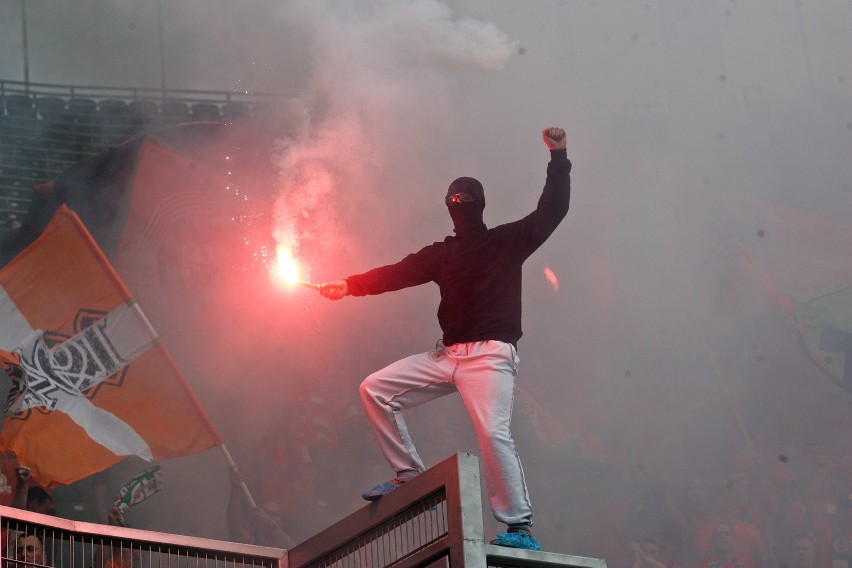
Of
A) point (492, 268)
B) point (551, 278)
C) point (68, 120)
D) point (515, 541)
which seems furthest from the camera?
point (551, 278)

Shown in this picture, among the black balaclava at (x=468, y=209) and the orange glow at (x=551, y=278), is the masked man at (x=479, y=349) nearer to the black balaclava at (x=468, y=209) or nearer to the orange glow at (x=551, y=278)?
the black balaclava at (x=468, y=209)

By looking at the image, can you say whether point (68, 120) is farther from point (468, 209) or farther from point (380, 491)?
point (380, 491)

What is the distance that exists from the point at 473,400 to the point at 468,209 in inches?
38.3

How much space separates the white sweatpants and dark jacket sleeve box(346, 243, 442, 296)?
46cm

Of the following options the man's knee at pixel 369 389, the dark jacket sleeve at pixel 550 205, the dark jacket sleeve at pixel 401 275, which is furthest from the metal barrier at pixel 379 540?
the dark jacket sleeve at pixel 550 205

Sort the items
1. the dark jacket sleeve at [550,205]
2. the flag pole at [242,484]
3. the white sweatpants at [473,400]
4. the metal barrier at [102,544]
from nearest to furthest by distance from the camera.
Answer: the metal barrier at [102,544], the white sweatpants at [473,400], the dark jacket sleeve at [550,205], the flag pole at [242,484]

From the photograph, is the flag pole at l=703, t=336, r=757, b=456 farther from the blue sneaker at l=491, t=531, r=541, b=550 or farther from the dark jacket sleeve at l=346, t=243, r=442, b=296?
the blue sneaker at l=491, t=531, r=541, b=550

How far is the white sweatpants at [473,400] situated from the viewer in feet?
17.5

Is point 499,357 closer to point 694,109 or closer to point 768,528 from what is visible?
point 768,528

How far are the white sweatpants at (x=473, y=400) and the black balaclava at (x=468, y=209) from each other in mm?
624

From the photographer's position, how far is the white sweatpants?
5336 mm

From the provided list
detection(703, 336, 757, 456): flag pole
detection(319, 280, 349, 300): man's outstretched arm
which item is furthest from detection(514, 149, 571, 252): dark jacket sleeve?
detection(703, 336, 757, 456): flag pole

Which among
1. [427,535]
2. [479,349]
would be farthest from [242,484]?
[427,535]

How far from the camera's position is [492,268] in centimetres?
580
